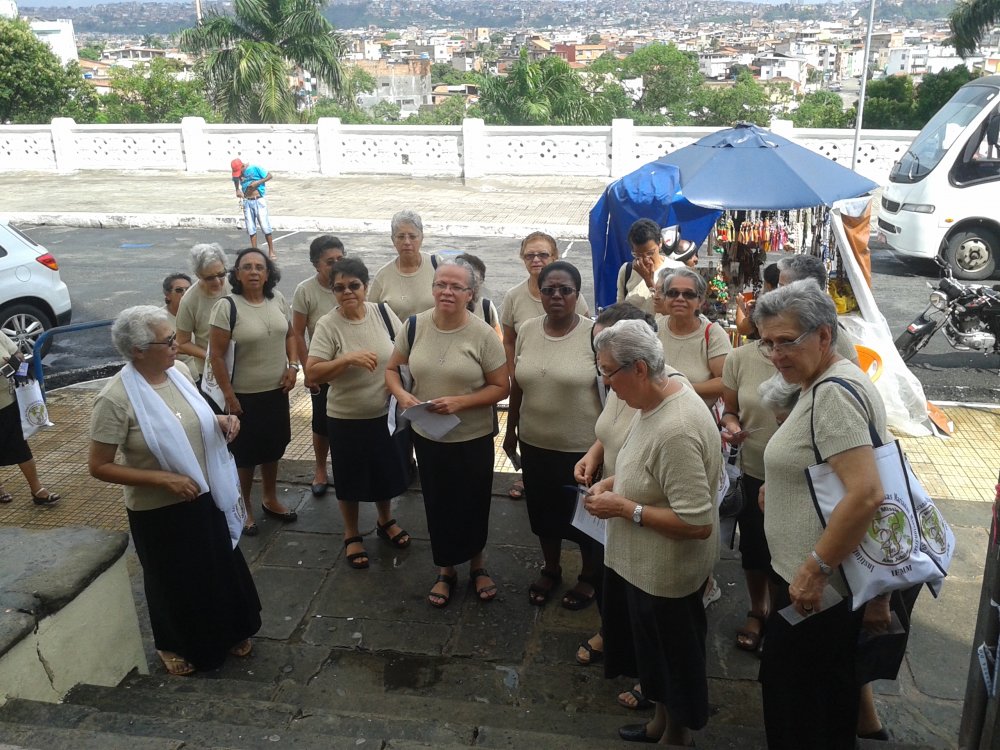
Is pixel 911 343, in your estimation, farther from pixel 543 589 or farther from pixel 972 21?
pixel 972 21

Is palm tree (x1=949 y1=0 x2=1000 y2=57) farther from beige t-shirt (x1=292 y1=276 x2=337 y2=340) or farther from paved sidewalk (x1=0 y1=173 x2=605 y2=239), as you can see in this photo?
beige t-shirt (x1=292 y1=276 x2=337 y2=340)

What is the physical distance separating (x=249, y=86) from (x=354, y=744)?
25.4 meters

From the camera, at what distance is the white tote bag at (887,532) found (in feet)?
8.82

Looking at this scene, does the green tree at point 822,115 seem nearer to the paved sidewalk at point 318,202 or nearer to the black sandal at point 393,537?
the paved sidewalk at point 318,202

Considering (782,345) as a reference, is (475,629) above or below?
below

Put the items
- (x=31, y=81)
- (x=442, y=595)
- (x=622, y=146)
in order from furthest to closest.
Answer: (x=31, y=81) < (x=622, y=146) < (x=442, y=595)

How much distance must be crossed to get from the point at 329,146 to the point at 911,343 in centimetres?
1516

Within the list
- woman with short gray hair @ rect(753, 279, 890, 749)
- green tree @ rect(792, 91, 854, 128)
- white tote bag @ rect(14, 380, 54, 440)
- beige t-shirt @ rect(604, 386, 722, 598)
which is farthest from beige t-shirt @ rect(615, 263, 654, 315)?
green tree @ rect(792, 91, 854, 128)

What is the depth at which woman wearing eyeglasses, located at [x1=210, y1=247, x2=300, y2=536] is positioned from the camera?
197 inches

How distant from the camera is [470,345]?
14.0 ft

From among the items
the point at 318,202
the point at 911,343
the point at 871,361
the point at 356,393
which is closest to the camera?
the point at 356,393

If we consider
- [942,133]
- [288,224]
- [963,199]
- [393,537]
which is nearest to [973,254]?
[963,199]

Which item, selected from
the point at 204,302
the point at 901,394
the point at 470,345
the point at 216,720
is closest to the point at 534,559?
the point at 470,345

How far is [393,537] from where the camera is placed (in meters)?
5.12
